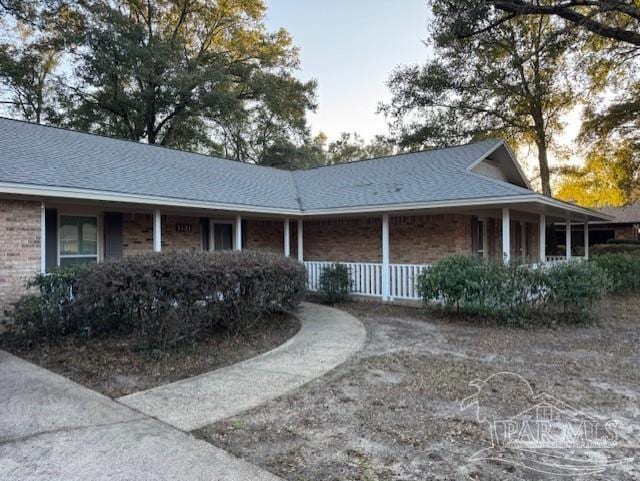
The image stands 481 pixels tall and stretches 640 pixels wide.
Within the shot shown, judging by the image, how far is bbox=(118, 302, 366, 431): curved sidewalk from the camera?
394 cm

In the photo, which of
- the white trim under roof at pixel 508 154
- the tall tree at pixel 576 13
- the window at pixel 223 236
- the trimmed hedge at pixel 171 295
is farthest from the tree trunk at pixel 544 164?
the trimmed hedge at pixel 171 295

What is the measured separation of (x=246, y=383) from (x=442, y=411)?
7.33 feet

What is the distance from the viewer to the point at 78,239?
30.0 ft

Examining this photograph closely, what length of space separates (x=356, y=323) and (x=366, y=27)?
449 inches

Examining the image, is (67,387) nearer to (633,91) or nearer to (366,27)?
(366,27)

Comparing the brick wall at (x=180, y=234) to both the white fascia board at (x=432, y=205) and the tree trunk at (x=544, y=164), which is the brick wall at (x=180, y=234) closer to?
the white fascia board at (x=432, y=205)

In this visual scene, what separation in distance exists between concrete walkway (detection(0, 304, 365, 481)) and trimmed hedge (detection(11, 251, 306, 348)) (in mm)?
1063

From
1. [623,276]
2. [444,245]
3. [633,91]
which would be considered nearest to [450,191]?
[444,245]

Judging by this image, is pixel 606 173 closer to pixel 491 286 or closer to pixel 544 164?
pixel 544 164

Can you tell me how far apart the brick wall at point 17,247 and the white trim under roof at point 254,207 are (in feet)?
1.43

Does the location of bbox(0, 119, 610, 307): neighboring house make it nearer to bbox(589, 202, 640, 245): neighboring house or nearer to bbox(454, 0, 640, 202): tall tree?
bbox(454, 0, 640, 202): tall tree

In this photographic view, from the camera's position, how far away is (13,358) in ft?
19.6

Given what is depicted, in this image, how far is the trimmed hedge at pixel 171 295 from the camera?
18.4ft

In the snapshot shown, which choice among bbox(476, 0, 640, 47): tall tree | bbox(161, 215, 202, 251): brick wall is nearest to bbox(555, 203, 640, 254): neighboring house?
bbox(476, 0, 640, 47): tall tree
